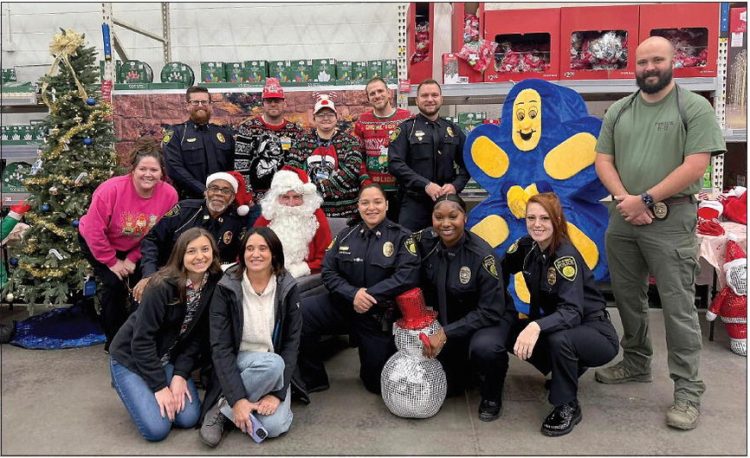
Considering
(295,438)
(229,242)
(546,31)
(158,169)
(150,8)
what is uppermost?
(150,8)

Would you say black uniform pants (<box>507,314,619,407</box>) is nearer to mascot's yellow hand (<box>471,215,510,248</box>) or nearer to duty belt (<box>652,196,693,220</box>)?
duty belt (<box>652,196,693,220</box>)

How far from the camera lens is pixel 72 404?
3.12 meters

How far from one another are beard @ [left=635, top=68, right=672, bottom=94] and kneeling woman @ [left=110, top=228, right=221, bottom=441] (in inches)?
88.1

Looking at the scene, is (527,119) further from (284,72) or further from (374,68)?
(284,72)

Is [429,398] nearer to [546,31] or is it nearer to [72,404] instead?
[72,404]

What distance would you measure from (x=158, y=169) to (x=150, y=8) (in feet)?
13.3

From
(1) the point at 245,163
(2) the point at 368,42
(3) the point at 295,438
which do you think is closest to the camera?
(3) the point at 295,438

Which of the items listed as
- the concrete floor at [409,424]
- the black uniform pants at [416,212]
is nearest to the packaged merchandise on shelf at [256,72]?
the black uniform pants at [416,212]

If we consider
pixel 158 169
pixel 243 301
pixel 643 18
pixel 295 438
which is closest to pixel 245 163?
pixel 158 169

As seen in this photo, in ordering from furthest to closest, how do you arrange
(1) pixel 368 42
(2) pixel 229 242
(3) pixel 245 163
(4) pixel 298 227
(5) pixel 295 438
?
(1) pixel 368 42 < (3) pixel 245 163 < (4) pixel 298 227 < (2) pixel 229 242 < (5) pixel 295 438

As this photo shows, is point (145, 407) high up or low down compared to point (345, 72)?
down

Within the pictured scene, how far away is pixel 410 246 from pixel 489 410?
0.93m

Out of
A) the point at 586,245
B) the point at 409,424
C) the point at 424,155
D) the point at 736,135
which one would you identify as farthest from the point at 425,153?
the point at 736,135

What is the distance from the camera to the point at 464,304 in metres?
3.05
